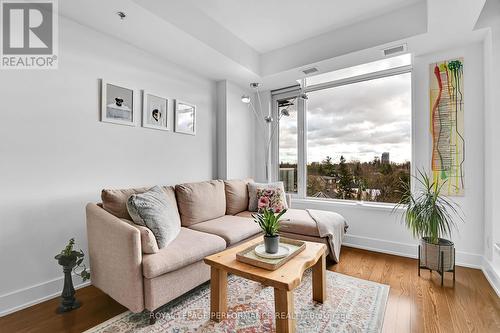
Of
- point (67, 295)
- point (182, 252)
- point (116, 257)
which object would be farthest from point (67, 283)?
point (182, 252)

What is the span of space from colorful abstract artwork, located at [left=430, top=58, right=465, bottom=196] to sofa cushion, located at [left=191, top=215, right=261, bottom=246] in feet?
7.20

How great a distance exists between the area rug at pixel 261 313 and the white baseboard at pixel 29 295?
0.74 metres

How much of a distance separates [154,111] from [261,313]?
7.69ft

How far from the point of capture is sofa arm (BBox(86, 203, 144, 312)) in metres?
1.60

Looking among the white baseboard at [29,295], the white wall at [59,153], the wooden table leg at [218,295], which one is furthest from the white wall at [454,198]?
the white baseboard at [29,295]

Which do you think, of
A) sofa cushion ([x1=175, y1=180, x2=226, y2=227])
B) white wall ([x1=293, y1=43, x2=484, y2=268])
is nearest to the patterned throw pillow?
sofa cushion ([x1=175, y1=180, x2=226, y2=227])

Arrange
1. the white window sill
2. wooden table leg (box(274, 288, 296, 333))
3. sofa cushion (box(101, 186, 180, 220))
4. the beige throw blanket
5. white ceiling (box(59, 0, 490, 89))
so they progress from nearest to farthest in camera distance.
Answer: wooden table leg (box(274, 288, 296, 333)) → sofa cushion (box(101, 186, 180, 220)) → white ceiling (box(59, 0, 490, 89)) → the beige throw blanket → the white window sill

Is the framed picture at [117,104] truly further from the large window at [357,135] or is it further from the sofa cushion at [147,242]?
the large window at [357,135]

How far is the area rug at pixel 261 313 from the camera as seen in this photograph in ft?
5.23

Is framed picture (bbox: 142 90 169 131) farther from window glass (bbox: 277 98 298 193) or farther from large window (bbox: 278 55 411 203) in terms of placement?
large window (bbox: 278 55 411 203)

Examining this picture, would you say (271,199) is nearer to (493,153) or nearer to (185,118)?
(185,118)

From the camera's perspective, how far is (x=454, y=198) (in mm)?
2645

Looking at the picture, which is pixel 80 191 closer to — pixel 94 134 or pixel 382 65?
pixel 94 134

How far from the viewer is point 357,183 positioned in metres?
3.47
